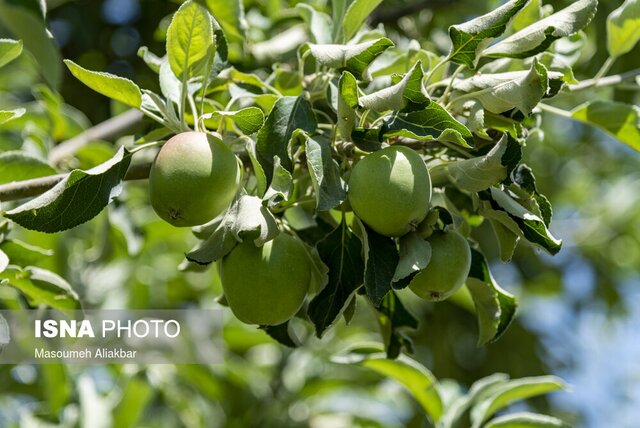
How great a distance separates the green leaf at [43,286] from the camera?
1397 millimetres

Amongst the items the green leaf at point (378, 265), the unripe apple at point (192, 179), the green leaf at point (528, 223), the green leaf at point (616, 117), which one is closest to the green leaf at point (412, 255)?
the green leaf at point (378, 265)

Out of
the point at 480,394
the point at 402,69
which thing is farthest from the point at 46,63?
the point at 480,394

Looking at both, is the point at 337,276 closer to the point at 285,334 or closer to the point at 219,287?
the point at 285,334

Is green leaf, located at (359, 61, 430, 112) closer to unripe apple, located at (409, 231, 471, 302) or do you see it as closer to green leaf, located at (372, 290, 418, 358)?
unripe apple, located at (409, 231, 471, 302)

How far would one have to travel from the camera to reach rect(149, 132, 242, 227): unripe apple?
1087 millimetres

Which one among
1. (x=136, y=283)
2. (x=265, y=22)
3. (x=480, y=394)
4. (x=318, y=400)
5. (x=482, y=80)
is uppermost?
(x=482, y=80)

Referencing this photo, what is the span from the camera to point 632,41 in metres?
1.60

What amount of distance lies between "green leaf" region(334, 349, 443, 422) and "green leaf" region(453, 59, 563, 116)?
2.22 ft

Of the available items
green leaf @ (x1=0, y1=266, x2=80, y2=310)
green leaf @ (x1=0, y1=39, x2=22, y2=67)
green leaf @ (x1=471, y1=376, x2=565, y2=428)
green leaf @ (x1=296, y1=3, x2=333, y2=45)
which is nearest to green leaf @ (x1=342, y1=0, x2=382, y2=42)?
green leaf @ (x1=296, y1=3, x2=333, y2=45)

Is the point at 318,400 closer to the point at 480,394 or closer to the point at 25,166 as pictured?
the point at 480,394

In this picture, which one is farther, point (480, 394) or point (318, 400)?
point (318, 400)

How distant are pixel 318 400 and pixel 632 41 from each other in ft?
5.48

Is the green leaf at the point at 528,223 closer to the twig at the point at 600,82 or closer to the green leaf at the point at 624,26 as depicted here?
the twig at the point at 600,82

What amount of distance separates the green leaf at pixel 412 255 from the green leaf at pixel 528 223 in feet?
0.38
